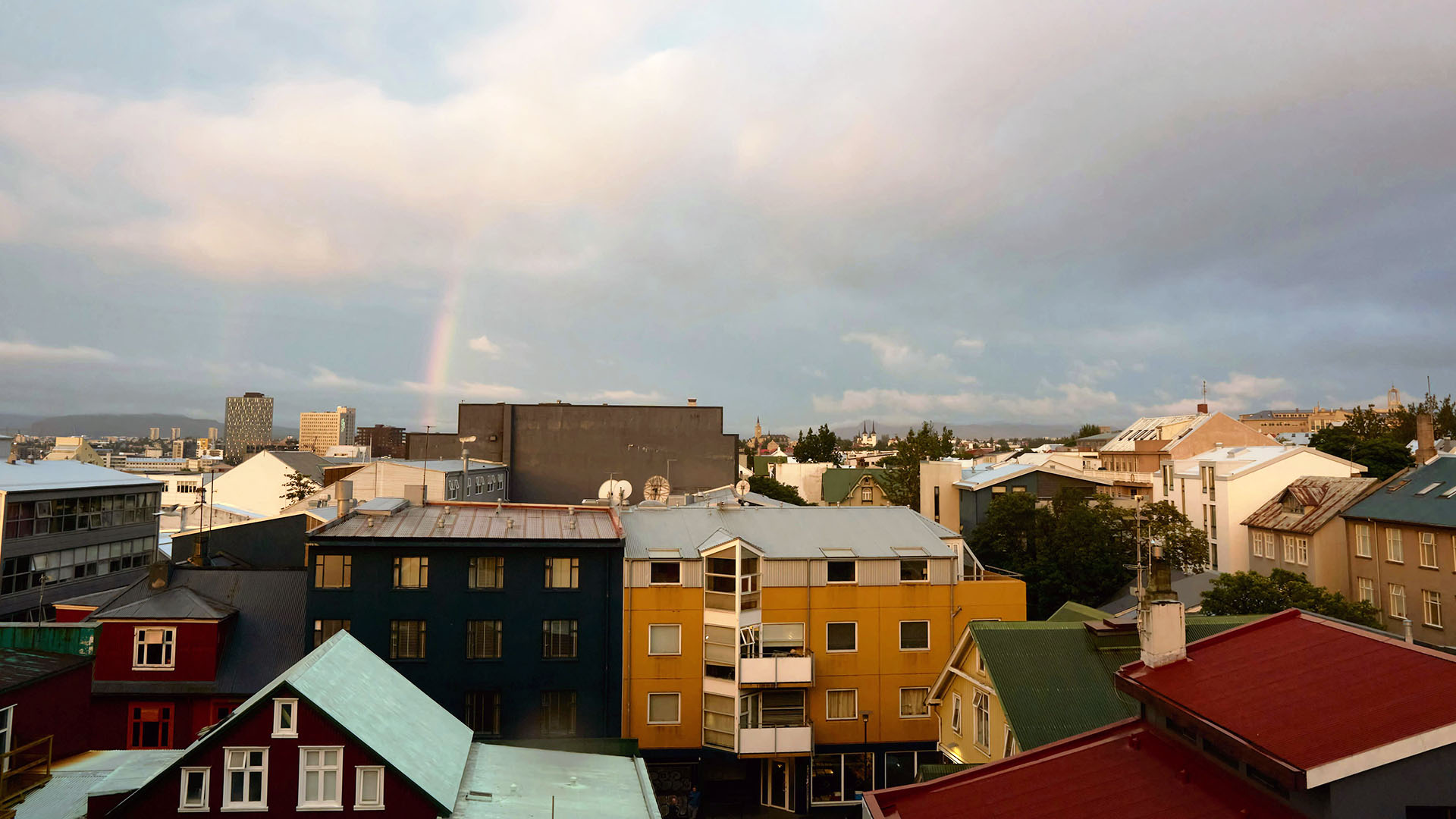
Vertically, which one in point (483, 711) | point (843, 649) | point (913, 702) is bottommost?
point (913, 702)

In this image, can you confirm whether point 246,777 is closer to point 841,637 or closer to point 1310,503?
point 841,637

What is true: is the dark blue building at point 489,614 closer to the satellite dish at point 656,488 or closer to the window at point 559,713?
the window at point 559,713

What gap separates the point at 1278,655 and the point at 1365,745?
3662mm

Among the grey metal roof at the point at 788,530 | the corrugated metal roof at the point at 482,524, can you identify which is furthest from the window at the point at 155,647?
the grey metal roof at the point at 788,530

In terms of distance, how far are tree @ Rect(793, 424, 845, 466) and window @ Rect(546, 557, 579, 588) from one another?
484 feet

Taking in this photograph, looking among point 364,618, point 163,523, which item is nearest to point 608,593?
point 364,618

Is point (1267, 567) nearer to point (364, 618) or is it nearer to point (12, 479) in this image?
point (364, 618)

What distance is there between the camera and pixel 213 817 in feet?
53.0

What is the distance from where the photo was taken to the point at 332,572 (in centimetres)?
3284

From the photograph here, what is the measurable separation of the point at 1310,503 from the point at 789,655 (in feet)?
143

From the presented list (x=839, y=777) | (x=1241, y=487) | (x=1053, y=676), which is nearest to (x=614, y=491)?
(x=839, y=777)

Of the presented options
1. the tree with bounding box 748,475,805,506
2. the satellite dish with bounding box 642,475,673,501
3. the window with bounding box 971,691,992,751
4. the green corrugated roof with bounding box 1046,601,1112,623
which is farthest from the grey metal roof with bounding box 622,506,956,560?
the tree with bounding box 748,475,805,506

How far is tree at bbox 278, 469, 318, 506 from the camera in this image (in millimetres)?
87875

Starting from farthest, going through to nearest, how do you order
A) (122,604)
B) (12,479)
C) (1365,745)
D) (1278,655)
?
(12,479) < (122,604) < (1278,655) < (1365,745)
